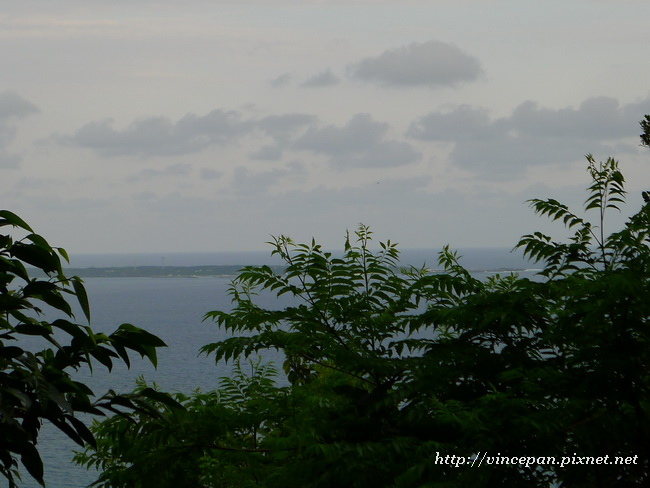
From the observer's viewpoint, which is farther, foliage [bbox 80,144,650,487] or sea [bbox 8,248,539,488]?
sea [bbox 8,248,539,488]

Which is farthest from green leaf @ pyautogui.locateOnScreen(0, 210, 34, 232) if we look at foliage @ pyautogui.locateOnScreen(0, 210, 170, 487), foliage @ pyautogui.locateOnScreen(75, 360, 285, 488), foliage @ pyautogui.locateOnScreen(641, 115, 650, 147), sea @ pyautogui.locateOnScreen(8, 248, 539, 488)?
foliage @ pyautogui.locateOnScreen(641, 115, 650, 147)

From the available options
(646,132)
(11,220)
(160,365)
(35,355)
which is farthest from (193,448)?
(160,365)

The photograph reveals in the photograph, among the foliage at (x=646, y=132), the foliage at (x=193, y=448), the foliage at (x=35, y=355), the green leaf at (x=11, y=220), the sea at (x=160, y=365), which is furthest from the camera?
the sea at (x=160, y=365)

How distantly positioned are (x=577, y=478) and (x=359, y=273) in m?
2.02

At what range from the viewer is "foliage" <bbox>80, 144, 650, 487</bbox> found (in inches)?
157

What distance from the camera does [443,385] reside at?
4.40 metres

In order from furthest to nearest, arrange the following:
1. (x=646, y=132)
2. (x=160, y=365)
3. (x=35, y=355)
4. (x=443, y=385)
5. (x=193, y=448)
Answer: (x=160, y=365) → (x=646, y=132) → (x=193, y=448) → (x=443, y=385) → (x=35, y=355)

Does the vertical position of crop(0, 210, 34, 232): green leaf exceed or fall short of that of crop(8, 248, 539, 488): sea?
it exceeds it

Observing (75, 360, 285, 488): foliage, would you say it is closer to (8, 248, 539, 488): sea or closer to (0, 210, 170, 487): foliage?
(8, 248, 539, 488): sea

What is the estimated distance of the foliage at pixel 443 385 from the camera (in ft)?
13.1

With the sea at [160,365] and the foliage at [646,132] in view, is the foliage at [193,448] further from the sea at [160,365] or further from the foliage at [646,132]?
the foliage at [646,132]

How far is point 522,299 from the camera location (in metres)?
4.53

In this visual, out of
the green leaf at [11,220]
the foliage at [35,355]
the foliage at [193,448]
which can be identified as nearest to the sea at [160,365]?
Answer: the foliage at [35,355]

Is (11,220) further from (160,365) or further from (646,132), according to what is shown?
(160,365)
